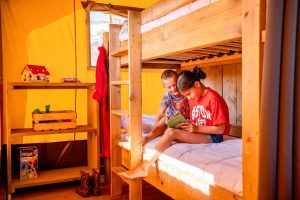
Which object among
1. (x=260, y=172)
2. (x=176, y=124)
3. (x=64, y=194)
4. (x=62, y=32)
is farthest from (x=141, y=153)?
(x=62, y=32)

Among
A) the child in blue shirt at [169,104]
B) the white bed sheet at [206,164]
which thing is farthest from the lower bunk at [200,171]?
the child in blue shirt at [169,104]

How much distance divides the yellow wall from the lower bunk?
4.86ft

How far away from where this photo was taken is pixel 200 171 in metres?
1.59

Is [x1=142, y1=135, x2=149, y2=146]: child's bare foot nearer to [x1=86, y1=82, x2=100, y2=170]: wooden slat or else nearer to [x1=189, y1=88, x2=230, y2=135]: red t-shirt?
[x1=189, y1=88, x2=230, y2=135]: red t-shirt

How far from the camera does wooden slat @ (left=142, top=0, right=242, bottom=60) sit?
4.30ft

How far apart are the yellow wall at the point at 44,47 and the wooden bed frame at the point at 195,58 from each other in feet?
2.66

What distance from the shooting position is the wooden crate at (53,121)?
272 cm

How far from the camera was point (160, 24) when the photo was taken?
1991 mm

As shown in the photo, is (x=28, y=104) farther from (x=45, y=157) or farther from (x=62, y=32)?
(x=62, y=32)

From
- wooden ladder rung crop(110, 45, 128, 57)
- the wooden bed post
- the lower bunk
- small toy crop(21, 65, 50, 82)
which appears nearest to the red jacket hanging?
wooden ladder rung crop(110, 45, 128, 57)

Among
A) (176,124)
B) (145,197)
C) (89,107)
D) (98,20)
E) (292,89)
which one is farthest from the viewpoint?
(98,20)

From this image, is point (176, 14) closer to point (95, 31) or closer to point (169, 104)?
point (169, 104)

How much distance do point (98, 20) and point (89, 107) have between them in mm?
1029

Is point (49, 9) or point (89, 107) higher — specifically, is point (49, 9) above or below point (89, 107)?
above
